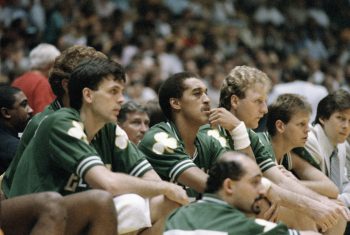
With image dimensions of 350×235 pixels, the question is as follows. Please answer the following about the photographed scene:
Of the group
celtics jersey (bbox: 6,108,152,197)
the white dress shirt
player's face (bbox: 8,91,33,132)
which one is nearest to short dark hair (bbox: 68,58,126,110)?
celtics jersey (bbox: 6,108,152,197)

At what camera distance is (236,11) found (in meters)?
15.8

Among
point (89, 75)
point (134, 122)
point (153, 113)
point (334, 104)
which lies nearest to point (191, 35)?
point (153, 113)

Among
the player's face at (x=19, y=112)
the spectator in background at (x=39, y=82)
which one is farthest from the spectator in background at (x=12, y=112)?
the spectator in background at (x=39, y=82)

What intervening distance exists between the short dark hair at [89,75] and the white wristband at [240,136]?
97cm

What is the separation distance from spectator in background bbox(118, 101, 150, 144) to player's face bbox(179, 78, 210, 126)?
5.06 feet

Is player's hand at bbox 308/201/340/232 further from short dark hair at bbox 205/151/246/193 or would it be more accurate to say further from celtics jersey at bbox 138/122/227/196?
short dark hair at bbox 205/151/246/193

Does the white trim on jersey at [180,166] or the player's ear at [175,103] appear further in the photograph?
the player's ear at [175,103]

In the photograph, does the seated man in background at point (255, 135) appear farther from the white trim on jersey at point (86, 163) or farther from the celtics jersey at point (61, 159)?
the white trim on jersey at point (86, 163)

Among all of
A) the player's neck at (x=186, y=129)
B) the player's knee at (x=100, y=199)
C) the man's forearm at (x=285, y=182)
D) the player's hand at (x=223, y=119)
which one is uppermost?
the player's hand at (x=223, y=119)

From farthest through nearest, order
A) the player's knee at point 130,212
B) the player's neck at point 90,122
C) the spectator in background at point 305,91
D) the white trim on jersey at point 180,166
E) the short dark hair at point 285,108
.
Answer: the spectator in background at point 305,91, the short dark hair at point 285,108, the white trim on jersey at point 180,166, the player's neck at point 90,122, the player's knee at point 130,212

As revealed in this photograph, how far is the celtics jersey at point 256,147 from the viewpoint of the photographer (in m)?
5.46

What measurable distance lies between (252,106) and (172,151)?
860mm

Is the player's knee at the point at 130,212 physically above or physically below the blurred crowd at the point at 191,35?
above

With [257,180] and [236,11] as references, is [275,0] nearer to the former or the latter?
[236,11]
